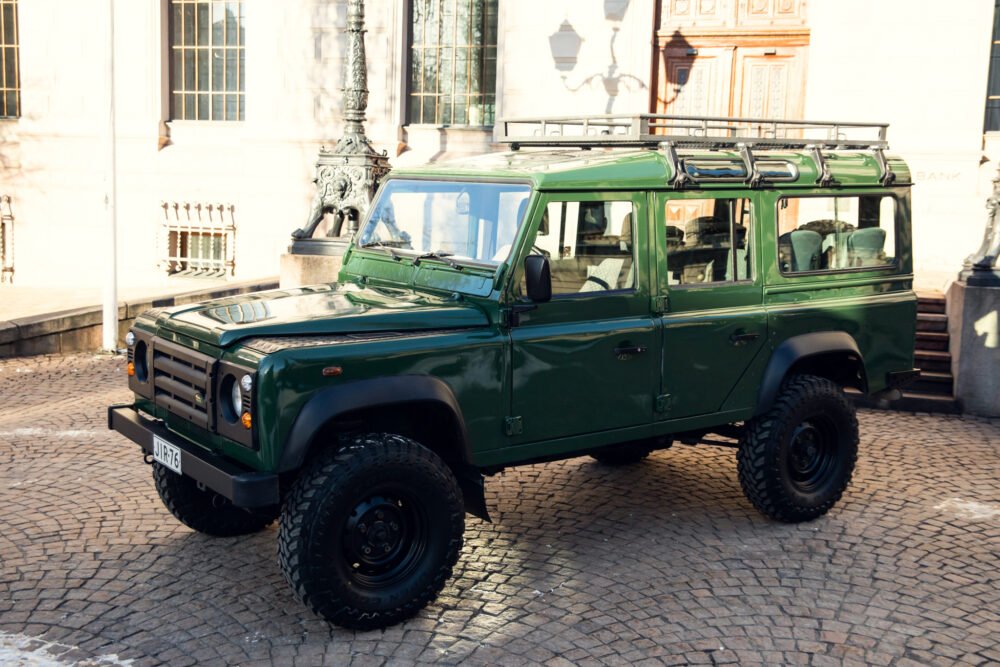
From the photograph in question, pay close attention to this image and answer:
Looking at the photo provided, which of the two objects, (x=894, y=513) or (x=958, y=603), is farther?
(x=894, y=513)

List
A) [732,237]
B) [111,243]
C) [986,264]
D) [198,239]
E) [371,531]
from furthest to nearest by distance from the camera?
[198,239] → [111,243] → [986,264] → [732,237] → [371,531]

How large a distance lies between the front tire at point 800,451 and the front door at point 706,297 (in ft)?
1.20

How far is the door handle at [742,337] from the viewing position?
6223 mm

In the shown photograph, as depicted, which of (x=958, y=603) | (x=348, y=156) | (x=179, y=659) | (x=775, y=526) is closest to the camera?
(x=179, y=659)

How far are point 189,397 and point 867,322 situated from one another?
13.9 feet

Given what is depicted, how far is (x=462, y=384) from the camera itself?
17.0 ft

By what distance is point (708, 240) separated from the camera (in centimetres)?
623

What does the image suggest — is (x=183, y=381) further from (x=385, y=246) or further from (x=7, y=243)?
(x=7, y=243)

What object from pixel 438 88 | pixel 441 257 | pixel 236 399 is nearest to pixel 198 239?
pixel 438 88

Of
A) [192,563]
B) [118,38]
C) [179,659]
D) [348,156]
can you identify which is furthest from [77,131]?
[179,659]

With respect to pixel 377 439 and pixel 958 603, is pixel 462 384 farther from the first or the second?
pixel 958 603

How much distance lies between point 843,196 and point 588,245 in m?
2.06

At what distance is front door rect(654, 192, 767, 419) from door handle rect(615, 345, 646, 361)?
0.65ft

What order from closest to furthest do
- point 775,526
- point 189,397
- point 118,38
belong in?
point 189,397, point 775,526, point 118,38
